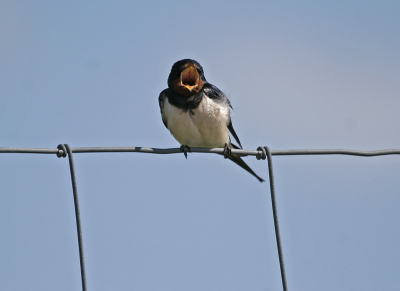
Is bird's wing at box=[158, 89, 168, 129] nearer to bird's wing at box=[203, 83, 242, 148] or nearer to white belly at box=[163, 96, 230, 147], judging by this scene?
white belly at box=[163, 96, 230, 147]

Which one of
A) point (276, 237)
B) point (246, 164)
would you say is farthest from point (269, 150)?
point (246, 164)

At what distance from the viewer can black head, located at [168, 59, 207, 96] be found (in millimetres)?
5051

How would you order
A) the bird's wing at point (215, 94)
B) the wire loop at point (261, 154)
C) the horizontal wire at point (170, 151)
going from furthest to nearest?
the bird's wing at point (215, 94) → the wire loop at point (261, 154) → the horizontal wire at point (170, 151)

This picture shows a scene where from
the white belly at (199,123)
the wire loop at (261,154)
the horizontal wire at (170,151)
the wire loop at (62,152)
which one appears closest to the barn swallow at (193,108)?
the white belly at (199,123)

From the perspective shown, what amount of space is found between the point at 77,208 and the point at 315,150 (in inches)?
49.7

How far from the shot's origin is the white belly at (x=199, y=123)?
492cm

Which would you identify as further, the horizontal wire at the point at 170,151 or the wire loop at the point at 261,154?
the wire loop at the point at 261,154

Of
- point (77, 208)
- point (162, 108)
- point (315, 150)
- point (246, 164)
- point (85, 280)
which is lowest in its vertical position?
point (85, 280)

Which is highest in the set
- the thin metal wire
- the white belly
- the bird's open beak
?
the bird's open beak

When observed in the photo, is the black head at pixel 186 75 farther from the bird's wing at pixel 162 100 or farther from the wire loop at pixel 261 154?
the wire loop at pixel 261 154

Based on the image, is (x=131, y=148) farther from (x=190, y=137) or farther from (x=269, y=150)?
(x=190, y=137)

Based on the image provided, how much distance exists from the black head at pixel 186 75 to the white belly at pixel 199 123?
155 millimetres

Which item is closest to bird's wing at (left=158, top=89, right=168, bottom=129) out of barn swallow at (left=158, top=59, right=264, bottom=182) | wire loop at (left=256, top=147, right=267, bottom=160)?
barn swallow at (left=158, top=59, right=264, bottom=182)

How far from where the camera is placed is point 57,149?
2.88 metres
